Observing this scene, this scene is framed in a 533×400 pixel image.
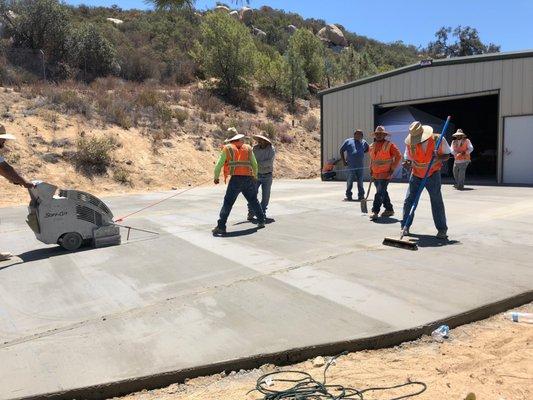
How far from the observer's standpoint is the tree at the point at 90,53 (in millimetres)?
31609

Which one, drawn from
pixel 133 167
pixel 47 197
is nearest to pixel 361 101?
pixel 133 167

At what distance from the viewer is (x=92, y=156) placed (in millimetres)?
21109

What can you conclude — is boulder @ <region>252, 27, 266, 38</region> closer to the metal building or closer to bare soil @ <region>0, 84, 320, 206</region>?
bare soil @ <region>0, 84, 320, 206</region>

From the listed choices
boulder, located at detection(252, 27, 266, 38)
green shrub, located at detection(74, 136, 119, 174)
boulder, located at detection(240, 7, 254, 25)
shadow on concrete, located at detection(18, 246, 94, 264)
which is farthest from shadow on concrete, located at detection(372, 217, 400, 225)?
boulder, located at detection(240, 7, 254, 25)

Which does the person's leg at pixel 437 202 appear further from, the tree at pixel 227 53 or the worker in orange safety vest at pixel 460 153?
the tree at pixel 227 53

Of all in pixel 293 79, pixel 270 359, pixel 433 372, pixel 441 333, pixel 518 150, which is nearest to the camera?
pixel 433 372

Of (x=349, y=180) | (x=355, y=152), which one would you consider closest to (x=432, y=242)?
(x=355, y=152)

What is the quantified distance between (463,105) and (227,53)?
50.4 feet

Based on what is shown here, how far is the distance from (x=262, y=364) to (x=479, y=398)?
1595mm

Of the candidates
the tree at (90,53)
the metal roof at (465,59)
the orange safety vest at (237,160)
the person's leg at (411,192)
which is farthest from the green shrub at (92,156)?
the person's leg at (411,192)

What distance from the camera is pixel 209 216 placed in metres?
11.2

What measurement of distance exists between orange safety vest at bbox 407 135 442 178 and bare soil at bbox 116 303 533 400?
378 cm

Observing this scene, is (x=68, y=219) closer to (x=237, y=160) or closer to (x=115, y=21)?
(x=237, y=160)

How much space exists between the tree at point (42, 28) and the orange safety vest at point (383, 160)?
27.4 meters
